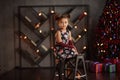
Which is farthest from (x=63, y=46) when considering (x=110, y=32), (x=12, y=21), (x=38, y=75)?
(x=12, y=21)

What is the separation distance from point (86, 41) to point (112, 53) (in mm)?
956

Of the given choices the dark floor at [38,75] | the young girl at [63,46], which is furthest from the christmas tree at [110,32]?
the young girl at [63,46]

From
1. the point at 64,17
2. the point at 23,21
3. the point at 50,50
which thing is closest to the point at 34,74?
the point at 50,50

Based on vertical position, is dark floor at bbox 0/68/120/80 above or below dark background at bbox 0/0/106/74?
below

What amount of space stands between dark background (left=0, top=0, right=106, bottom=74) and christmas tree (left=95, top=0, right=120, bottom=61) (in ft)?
2.04

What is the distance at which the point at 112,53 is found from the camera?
6762mm

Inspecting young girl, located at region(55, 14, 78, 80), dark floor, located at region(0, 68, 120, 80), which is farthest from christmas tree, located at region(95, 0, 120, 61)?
young girl, located at region(55, 14, 78, 80)

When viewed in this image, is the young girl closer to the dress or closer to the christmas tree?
the dress

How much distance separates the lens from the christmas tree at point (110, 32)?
266 inches

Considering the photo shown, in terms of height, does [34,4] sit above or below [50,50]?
above

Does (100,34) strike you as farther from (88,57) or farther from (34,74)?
(34,74)

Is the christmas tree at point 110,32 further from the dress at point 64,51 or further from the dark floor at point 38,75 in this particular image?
the dress at point 64,51

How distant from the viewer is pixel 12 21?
7547mm

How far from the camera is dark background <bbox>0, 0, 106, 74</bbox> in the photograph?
24.6 feet
